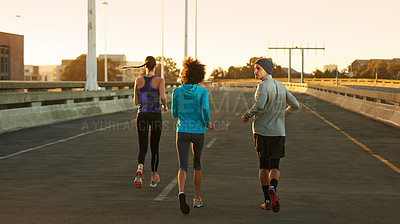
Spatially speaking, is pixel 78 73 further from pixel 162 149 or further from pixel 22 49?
pixel 162 149

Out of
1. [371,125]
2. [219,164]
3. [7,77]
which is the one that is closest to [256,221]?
[219,164]

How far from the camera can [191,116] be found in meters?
7.50

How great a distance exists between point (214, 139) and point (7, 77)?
73.1 m

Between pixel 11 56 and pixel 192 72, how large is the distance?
83012 millimetres

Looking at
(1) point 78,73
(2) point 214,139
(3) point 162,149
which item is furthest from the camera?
(1) point 78,73

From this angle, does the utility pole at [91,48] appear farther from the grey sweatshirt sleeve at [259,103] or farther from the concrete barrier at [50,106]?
the grey sweatshirt sleeve at [259,103]

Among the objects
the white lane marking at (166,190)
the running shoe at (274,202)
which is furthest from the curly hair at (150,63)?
the running shoe at (274,202)

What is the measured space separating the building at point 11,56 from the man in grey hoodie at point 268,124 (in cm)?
7962

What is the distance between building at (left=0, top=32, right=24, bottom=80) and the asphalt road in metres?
69.8

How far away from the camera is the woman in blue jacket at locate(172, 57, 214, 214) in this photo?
7.49 metres

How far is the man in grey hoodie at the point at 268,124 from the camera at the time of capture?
24.4ft

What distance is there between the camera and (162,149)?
563 inches

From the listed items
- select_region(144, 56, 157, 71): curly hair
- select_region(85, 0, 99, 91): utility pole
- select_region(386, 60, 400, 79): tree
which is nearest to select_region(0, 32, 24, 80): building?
select_region(85, 0, 99, 91): utility pole

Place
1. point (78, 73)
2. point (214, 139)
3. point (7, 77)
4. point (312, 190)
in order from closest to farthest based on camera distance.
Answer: point (312, 190), point (214, 139), point (7, 77), point (78, 73)
